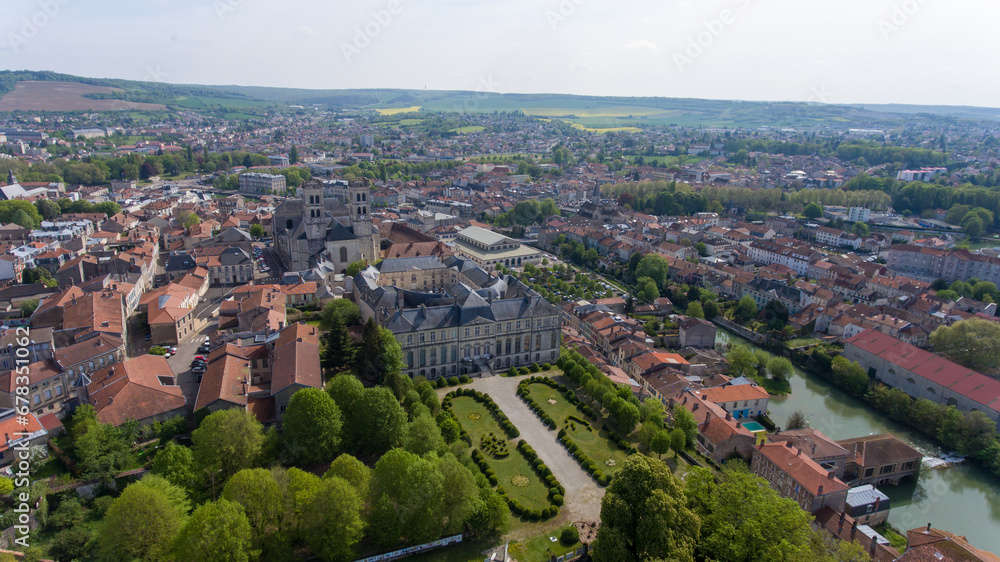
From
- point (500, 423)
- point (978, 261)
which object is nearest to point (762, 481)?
point (500, 423)

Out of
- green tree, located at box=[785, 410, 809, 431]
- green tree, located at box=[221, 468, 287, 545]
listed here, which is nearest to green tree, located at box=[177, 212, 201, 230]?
green tree, located at box=[221, 468, 287, 545]

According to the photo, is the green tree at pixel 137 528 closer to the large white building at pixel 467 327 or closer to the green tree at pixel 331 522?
the green tree at pixel 331 522

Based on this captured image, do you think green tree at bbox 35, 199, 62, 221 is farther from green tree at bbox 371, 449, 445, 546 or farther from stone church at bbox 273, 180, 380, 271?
green tree at bbox 371, 449, 445, 546

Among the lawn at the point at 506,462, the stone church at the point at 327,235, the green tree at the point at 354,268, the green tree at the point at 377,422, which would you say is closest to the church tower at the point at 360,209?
the stone church at the point at 327,235

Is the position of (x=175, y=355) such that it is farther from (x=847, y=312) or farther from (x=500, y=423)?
(x=847, y=312)

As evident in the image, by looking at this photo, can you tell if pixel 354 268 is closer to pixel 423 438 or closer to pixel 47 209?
A: pixel 423 438
